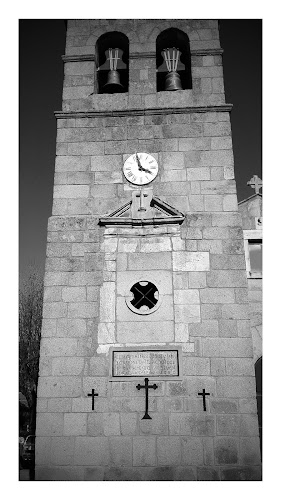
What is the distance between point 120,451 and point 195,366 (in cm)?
131

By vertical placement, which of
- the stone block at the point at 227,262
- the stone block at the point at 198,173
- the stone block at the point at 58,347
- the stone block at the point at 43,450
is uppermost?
the stone block at the point at 198,173

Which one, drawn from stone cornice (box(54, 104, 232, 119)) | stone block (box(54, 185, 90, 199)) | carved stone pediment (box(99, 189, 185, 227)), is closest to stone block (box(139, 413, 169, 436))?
carved stone pediment (box(99, 189, 185, 227))

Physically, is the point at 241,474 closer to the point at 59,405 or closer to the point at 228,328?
the point at 228,328

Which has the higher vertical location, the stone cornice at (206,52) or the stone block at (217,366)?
the stone cornice at (206,52)

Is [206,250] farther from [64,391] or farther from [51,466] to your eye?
[51,466]

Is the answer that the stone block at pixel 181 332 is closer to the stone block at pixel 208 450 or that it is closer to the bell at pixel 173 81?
the stone block at pixel 208 450

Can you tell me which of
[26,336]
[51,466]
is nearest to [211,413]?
[51,466]

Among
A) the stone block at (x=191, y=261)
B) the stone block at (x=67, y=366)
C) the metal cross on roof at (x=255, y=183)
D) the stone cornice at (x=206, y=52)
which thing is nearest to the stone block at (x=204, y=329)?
the stone block at (x=191, y=261)

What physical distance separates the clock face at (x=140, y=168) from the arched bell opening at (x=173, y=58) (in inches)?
54.6

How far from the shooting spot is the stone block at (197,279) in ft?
17.6

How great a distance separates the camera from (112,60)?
22.2ft

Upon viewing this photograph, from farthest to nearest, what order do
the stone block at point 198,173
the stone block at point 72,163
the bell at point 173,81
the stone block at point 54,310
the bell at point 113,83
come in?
the bell at point 113,83 < the bell at point 173,81 < the stone block at point 72,163 < the stone block at point 198,173 < the stone block at point 54,310

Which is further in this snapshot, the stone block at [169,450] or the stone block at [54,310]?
the stone block at [54,310]

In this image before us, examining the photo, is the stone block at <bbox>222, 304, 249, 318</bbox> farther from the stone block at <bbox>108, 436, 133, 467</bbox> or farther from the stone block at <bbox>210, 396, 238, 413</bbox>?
the stone block at <bbox>108, 436, 133, 467</bbox>
